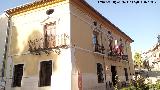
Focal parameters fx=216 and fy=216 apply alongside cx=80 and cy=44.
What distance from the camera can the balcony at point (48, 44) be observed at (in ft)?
49.4

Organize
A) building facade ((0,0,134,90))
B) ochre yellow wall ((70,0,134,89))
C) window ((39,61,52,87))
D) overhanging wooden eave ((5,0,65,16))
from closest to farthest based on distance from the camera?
building facade ((0,0,134,90)) → window ((39,61,52,87)) → ochre yellow wall ((70,0,134,89)) → overhanging wooden eave ((5,0,65,16))

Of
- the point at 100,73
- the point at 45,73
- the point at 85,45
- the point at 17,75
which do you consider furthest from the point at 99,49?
the point at 17,75

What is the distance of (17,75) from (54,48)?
4.17 m

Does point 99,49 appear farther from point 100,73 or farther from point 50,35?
point 50,35

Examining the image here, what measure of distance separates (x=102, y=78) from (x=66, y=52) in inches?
238

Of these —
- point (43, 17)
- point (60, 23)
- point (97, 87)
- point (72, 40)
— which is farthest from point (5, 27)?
point (97, 87)

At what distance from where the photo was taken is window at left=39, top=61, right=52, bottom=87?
1548 cm

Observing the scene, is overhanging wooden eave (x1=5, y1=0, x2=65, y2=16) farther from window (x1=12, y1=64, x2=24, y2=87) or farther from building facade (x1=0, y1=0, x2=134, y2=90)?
window (x1=12, y1=64, x2=24, y2=87)

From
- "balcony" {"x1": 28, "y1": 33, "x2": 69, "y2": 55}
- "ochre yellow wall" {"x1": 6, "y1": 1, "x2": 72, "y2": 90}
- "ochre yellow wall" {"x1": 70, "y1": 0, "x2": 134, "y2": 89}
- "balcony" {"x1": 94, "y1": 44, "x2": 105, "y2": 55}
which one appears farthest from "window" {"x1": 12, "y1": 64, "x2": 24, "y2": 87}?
"balcony" {"x1": 94, "y1": 44, "x2": 105, "y2": 55}

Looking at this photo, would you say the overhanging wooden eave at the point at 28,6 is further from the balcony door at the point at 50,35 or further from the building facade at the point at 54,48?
the balcony door at the point at 50,35

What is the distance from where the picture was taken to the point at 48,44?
1591 centimetres

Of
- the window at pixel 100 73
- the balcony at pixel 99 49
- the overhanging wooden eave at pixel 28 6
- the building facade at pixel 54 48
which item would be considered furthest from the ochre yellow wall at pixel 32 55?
the window at pixel 100 73

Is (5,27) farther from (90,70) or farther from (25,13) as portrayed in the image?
(90,70)

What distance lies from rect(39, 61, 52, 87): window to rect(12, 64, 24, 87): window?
1.99m
